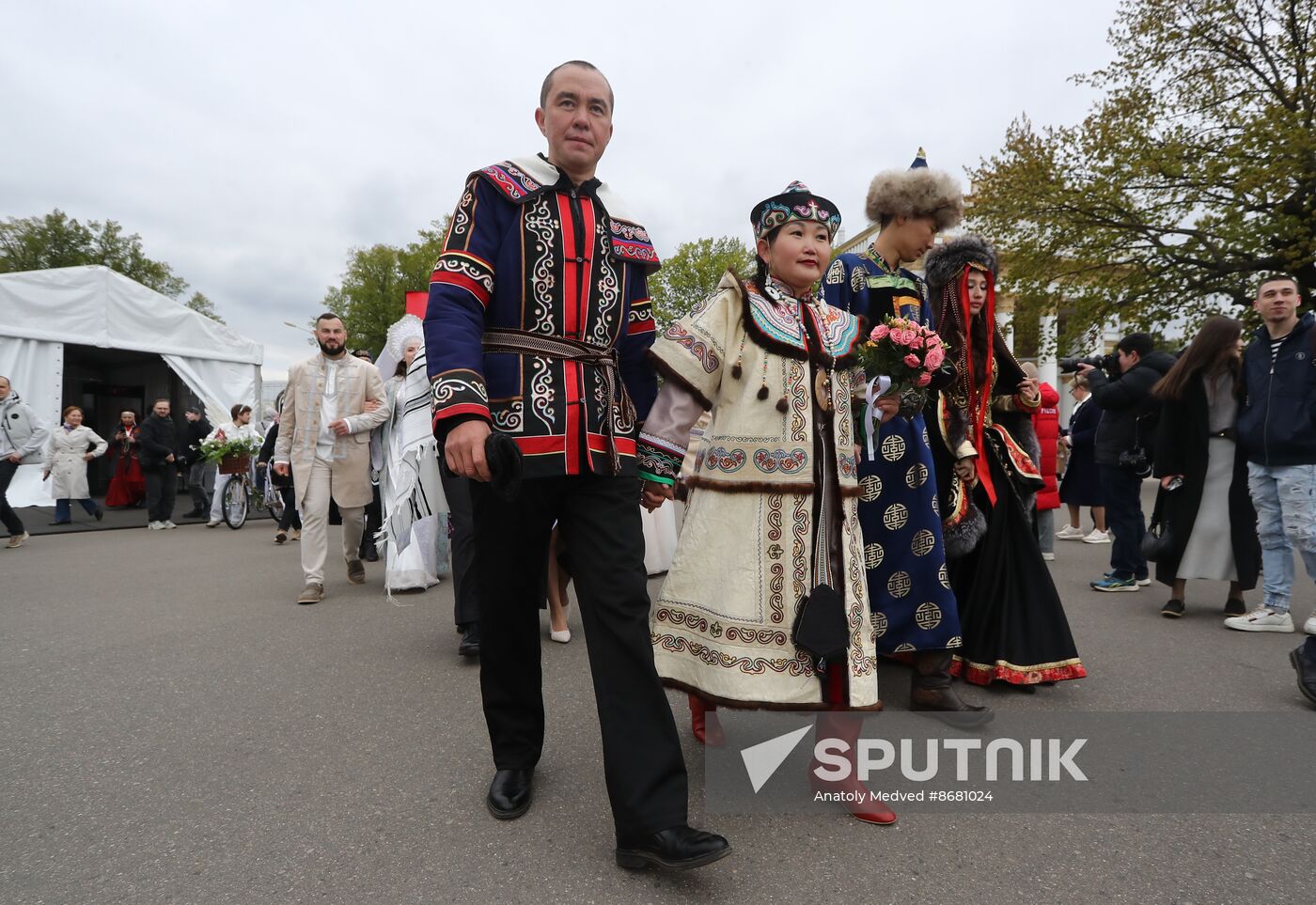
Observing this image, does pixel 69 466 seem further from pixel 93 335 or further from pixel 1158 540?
pixel 1158 540

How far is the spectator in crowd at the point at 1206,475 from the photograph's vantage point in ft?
16.3

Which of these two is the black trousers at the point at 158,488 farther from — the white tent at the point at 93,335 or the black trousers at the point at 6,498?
the white tent at the point at 93,335

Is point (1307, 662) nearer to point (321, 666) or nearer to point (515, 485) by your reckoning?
point (515, 485)

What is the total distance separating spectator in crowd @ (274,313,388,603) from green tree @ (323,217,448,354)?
109 feet

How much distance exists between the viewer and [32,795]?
8.05ft

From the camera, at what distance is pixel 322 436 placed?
Result: 18.8 ft

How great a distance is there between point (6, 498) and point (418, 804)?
31.4 ft

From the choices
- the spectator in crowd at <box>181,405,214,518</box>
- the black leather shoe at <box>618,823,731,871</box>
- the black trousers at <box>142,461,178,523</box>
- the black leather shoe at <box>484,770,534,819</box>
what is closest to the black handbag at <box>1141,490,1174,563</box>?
the black leather shoe at <box>618,823,731,871</box>

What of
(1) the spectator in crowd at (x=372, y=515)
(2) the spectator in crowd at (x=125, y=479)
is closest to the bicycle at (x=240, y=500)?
(2) the spectator in crowd at (x=125, y=479)

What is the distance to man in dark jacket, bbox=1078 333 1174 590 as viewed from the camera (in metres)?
5.94

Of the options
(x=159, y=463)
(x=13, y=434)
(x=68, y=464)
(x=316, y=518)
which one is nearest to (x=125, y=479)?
(x=68, y=464)

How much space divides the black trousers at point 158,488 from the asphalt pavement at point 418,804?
778 centimetres

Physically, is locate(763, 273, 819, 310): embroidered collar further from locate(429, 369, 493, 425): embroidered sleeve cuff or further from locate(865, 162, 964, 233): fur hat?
locate(429, 369, 493, 425): embroidered sleeve cuff

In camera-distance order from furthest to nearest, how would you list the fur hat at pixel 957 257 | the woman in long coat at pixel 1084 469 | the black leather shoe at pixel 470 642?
the woman in long coat at pixel 1084 469
the black leather shoe at pixel 470 642
the fur hat at pixel 957 257
